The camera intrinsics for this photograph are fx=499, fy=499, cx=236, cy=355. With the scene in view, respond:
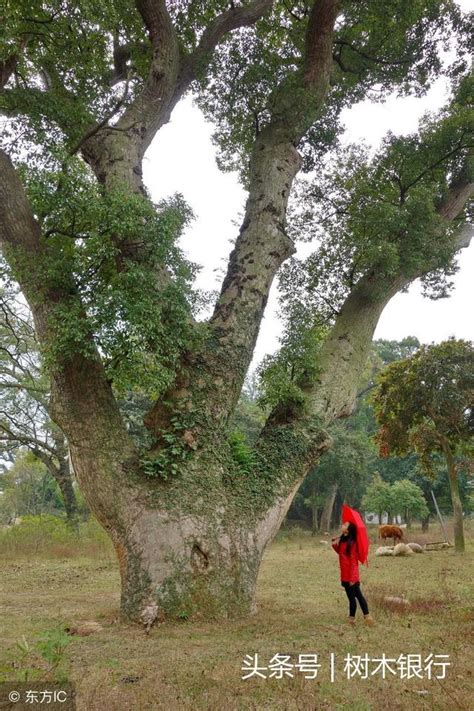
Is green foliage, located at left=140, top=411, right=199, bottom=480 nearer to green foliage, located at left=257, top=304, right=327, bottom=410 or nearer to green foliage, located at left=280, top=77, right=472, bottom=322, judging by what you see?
green foliage, located at left=257, top=304, right=327, bottom=410

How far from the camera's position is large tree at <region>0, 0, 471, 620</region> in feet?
19.4

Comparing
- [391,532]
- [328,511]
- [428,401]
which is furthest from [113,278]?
[328,511]

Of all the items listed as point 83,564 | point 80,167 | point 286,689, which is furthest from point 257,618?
point 83,564

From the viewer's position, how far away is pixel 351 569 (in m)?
5.81

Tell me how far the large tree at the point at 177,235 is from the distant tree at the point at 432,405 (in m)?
5.04

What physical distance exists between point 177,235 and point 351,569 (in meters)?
4.98

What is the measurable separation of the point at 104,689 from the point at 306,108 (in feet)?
29.2

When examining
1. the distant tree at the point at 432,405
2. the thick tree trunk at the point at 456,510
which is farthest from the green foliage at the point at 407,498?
the thick tree trunk at the point at 456,510

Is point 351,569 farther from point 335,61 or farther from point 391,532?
point 391,532

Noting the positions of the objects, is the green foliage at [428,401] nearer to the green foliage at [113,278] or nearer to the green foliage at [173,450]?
the green foliage at [173,450]

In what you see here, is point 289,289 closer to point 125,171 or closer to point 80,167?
point 125,171

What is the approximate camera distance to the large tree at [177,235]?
5.92 metres

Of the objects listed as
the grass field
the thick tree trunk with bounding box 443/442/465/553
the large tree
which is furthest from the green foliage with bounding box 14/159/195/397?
the thick tree trunk with bounding box 443/442/465/553

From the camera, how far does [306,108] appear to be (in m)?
8.90
